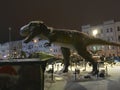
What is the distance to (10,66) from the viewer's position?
5.38 m

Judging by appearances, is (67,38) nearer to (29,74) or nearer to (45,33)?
(45,33)

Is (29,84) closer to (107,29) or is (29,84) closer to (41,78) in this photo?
(41,78)

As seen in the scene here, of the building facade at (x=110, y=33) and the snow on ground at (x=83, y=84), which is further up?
the building facade at (x=110, y=33)

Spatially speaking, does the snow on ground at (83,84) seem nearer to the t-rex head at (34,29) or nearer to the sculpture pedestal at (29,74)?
the t-rex head at (34,29)

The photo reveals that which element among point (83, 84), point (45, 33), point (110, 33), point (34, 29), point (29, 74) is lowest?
point (83, 84)

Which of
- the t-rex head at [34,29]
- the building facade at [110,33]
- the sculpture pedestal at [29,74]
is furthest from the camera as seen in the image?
Answer: the building facade at [110,33]

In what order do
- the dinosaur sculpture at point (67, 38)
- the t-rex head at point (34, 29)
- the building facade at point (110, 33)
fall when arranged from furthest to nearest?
the building facade at point (110, 33), the dinosaur sculpture at point (67, 38), the t-rex head at point (34, 29)

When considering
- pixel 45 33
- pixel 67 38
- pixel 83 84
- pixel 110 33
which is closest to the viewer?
pixel 83 84

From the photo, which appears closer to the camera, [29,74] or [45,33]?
[29,74]

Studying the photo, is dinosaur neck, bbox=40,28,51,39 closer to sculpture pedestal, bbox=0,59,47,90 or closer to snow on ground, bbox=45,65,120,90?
snow on ground, bbox=45,65,120,90

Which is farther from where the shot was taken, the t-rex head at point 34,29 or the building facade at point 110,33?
the building facade at point 110,33

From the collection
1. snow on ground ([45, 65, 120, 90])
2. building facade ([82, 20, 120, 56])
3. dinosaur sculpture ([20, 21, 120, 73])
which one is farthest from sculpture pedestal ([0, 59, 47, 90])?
building facade ([82, 20, 120, 56])

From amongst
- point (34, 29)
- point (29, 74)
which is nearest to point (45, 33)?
point (34, 29)

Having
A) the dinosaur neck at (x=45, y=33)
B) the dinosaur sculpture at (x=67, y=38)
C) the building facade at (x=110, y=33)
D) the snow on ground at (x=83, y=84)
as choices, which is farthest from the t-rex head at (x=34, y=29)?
the building facade at (x=110, y=33)
